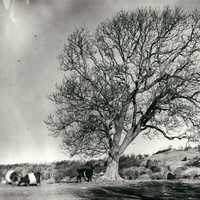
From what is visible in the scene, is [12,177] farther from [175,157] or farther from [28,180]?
[175,157]

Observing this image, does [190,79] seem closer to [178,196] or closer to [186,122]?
[186,122]

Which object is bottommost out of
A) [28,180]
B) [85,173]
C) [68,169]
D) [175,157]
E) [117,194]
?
[117,194]

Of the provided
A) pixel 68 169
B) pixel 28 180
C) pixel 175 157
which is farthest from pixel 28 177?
pixel 175 157

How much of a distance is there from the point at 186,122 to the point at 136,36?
7.78 metres

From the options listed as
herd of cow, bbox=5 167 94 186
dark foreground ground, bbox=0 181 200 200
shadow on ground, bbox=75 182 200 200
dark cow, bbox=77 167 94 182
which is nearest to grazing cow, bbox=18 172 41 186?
herd of cow, bbox=5 167 94 186

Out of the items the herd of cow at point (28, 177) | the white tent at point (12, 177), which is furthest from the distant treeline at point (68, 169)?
the white tent at point (12, 177)

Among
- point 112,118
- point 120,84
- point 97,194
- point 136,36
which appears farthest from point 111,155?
point 97,194

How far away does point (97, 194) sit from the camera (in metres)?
16.8

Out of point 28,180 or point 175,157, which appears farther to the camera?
point 175,157

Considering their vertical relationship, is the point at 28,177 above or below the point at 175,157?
below

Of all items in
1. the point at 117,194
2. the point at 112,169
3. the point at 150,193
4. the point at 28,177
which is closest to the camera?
the point at 117,194

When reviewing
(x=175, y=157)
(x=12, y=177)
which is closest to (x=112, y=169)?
(x=12, y=177)

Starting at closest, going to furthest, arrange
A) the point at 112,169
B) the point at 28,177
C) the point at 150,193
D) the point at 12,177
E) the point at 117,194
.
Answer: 1. the point at 117,194
2. the point at 150,193
3. the point at 28,177
4. the point at 12,177
5. the point at 112,169

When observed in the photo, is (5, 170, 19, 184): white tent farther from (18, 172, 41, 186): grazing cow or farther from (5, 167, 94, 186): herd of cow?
(18, 172, 41, 186): grazing cow
